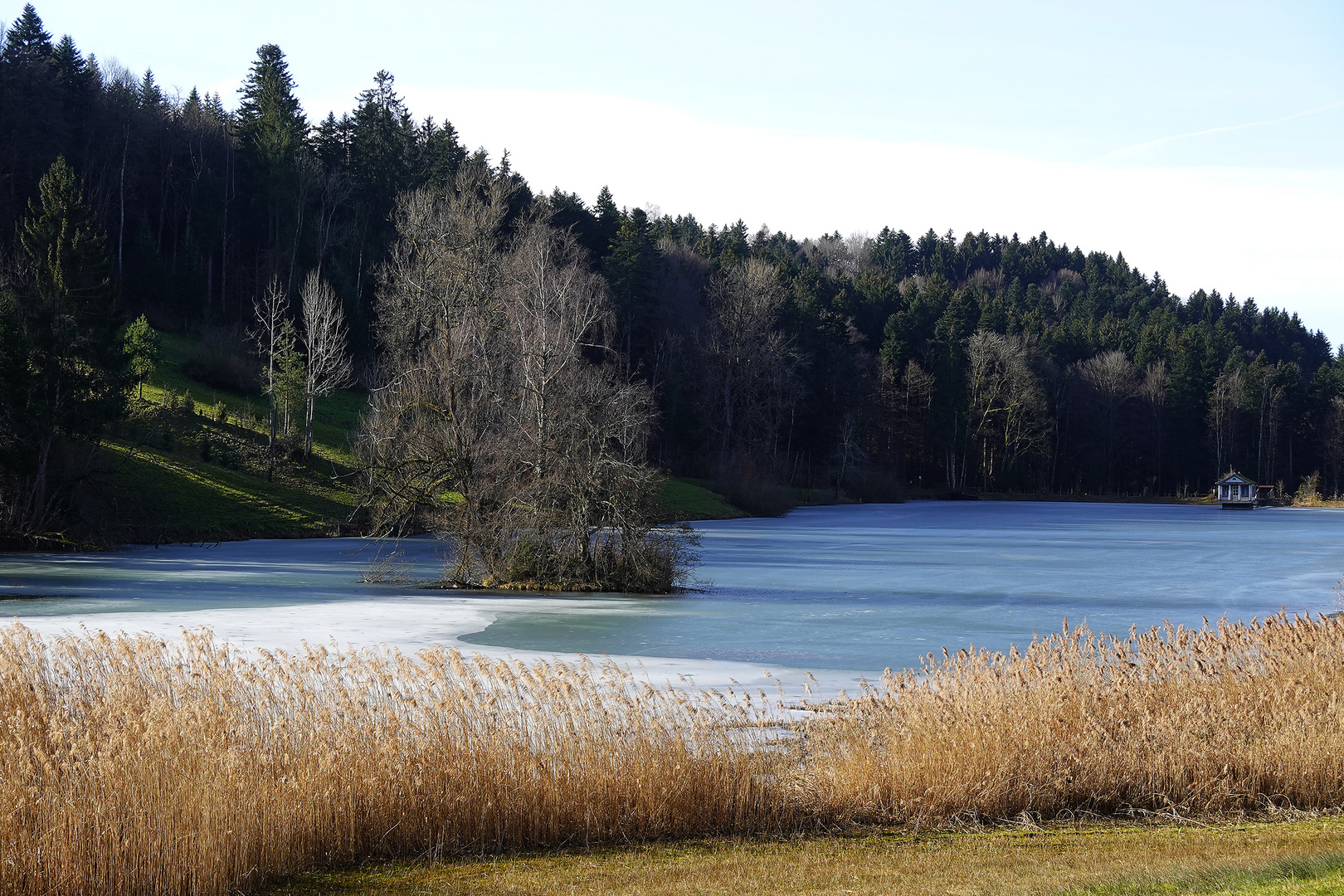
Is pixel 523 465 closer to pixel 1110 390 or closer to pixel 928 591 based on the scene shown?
pixel 928 591

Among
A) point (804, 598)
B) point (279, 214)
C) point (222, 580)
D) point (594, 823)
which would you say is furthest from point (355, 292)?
point (594, 823)

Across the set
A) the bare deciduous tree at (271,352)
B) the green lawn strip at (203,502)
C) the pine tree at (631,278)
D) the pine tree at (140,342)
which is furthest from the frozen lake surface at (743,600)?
the pine tree at (631,278)

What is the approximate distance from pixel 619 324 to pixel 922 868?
69.9 metres

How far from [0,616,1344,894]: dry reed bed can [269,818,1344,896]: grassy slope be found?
35 cm

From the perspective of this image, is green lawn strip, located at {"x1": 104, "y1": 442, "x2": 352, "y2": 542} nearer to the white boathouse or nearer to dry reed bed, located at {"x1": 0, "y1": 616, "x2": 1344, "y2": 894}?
dry reed bed, located at {"x1": 0, "y1": 616, "x2": 1344, "y2": 894}

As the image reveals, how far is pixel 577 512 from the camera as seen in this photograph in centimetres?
2641

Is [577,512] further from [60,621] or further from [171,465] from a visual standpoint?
[171,465]

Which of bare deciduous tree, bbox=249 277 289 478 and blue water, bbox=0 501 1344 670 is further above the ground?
bare deciduous tree, bbox=249 277 289 478

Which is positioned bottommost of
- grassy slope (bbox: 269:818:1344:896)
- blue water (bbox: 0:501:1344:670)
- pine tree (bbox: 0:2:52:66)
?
blue water (bbox: 0:501:1344:670)

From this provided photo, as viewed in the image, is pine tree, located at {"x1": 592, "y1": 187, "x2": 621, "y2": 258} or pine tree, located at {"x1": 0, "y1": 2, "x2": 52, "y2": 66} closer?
pine tree, located at {"x1": 0, "y1": 2, "x2": 52, "y2": 66}

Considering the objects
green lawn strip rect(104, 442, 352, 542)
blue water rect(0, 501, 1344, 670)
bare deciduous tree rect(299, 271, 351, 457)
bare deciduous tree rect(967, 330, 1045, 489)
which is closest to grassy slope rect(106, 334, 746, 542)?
green lawn strip rect(104, 442, 352, 542)

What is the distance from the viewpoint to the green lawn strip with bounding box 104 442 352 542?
3988 cm

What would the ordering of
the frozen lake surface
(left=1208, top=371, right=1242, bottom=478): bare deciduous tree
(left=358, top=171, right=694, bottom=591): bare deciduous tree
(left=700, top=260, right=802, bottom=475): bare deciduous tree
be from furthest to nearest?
(left=1208, top=371, right=1242, bottom=478): bare deciduous tree, (left=700, top=260, right=802, bottom=475): bare deciduous tree, (left=358, top=171, right=694, bottom=591): bare deciduous tree, the frozen lake surface

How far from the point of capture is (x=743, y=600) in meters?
25.6
